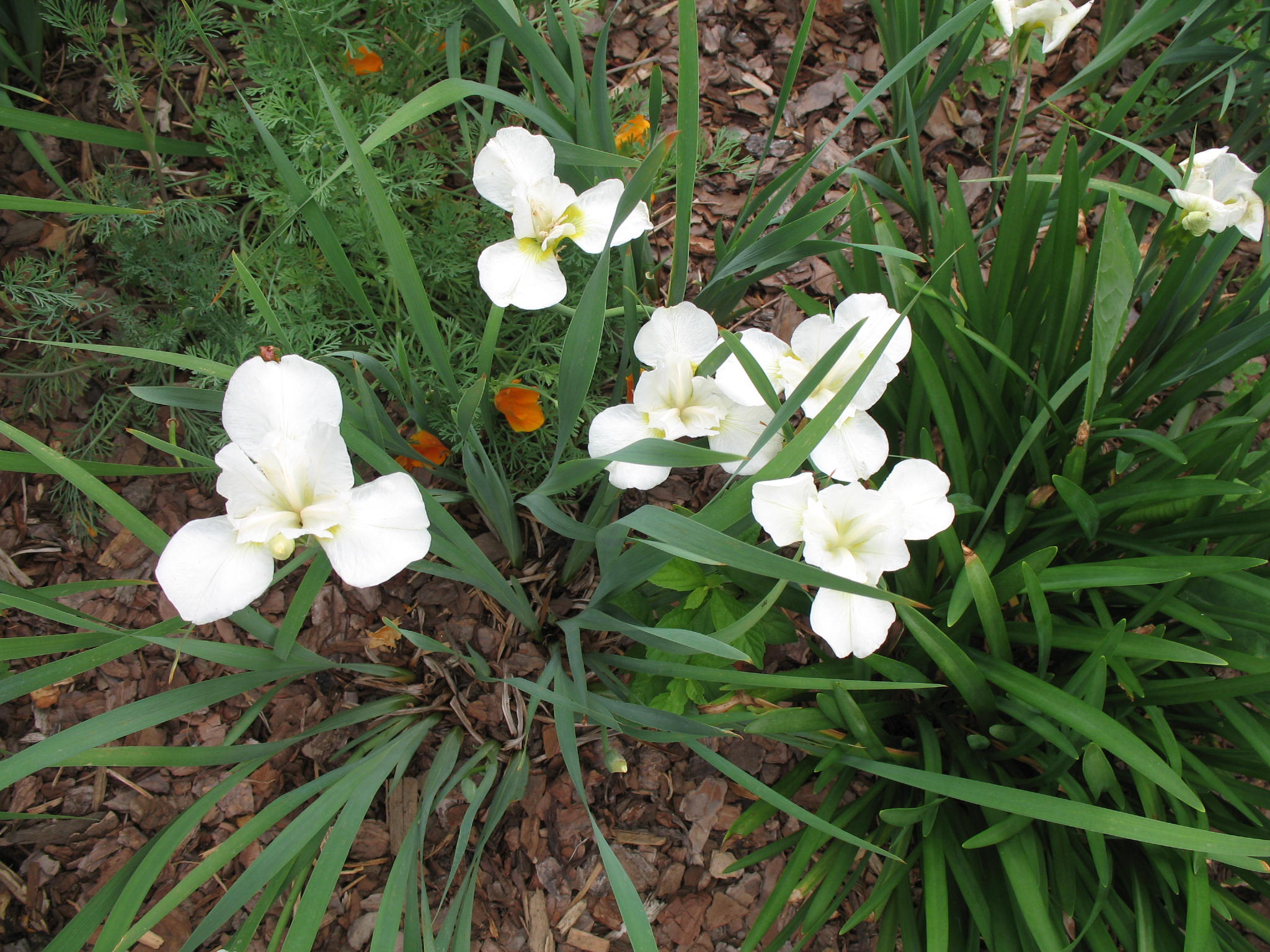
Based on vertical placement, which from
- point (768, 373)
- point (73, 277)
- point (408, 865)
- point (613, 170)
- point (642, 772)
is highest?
point (613, 170)

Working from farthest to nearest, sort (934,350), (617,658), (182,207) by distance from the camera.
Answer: (182,207) < (934,350) < (617,658)

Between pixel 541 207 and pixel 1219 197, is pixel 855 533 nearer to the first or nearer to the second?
pixel 541 207

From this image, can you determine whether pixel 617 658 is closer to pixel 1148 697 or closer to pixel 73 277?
pixel 1148 697

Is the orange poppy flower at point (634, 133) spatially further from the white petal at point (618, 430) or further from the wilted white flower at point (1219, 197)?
the wilted white flower at point (1219, 197)

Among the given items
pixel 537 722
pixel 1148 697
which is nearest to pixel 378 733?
pixel 537 722

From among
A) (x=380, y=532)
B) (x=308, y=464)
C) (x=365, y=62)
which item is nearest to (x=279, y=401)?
(x=308, y=464)

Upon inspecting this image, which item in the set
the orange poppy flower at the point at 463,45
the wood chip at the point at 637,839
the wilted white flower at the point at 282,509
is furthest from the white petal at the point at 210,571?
the orange poppy flower at the point at 463,45
